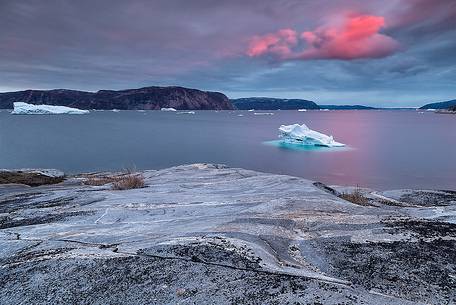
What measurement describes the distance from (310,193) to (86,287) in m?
7.90

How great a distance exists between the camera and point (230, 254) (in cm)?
588

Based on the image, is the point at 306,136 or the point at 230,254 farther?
the point at 306,136

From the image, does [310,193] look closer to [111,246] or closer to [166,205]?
[166,205]

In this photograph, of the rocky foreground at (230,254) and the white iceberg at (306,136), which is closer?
the rocky foreground at (230,254)

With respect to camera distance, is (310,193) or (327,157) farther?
(327,157)

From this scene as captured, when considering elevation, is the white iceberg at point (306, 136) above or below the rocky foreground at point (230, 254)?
below

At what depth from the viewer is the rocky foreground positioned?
4.86 meters

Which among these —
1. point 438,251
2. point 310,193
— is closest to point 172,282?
point 438,251

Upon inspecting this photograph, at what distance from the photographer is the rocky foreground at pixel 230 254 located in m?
4.86

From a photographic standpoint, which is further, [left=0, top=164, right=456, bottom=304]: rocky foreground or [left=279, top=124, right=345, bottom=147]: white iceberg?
[left=279, top=124, right=345, bottom=147]: white iceberg

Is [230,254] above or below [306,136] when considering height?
above

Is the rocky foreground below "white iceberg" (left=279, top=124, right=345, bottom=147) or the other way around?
the other way around

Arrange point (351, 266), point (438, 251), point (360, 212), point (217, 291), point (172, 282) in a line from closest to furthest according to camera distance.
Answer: point (217, 291), point (172, 282), point (351, 266), point (438, 251), point (360, 212)

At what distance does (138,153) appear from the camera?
5772 centimetres
